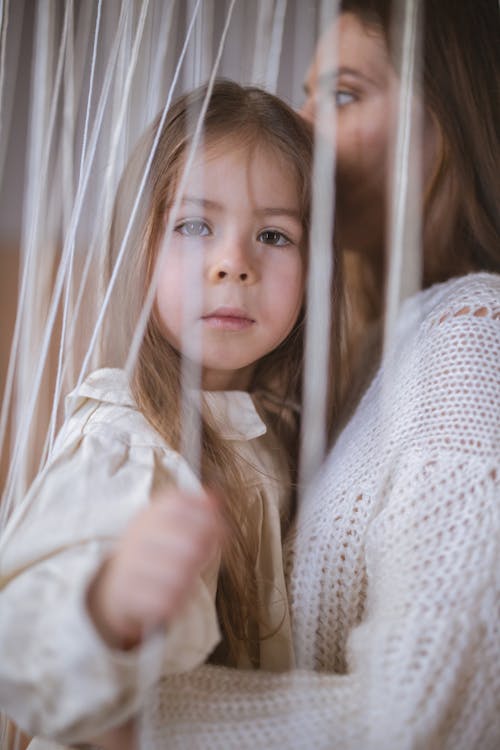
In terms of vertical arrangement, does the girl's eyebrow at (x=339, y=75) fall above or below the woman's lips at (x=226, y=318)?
above

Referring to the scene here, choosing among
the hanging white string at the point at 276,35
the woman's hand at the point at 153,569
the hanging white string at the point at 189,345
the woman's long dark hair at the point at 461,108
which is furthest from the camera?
the woman's long dark hair at the point at 461,108

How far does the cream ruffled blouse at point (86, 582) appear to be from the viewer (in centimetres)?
49

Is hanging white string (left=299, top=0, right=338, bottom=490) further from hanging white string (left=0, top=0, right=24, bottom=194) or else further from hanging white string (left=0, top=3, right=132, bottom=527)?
hanging white string (left=0, top=0, right=24, bottom=194)

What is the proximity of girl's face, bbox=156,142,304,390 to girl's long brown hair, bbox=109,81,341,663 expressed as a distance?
2 centimetres

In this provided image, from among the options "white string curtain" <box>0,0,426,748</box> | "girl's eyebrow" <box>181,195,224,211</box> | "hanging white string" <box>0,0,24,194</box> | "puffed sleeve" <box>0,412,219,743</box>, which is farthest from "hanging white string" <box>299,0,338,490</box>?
"hanging white string" <box>0,0,24,194</box>

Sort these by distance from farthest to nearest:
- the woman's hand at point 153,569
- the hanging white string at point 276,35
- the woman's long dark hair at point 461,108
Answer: the woman's long dark hair at point 461,108 → the hanging white string at point 276,35 → the woman's hand at point 153,569

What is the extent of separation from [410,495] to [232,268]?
33 cm

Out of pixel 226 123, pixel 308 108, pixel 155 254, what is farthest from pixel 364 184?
pixel 155 254

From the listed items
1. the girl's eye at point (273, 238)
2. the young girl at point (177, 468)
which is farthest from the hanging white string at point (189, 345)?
the girl's eye at point (273, 238)

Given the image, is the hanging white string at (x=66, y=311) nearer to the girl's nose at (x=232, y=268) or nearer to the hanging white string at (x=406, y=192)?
the girl's nose at (x=232, y=268)

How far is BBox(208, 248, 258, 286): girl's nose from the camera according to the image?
76cm

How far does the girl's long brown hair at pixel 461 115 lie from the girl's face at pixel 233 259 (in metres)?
0.26

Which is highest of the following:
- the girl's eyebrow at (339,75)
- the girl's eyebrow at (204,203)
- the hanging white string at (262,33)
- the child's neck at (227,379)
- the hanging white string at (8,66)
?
the girl's eyebrow at (339,75)

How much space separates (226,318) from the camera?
0.80 m
